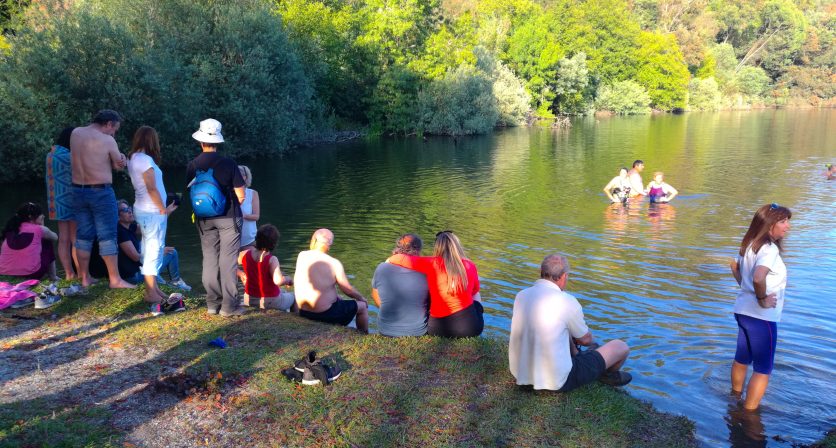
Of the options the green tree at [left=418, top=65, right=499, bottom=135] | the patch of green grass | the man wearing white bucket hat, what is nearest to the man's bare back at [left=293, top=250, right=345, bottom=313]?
the man wearing white bucket hat

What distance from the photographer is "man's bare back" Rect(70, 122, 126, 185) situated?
24.5 ft

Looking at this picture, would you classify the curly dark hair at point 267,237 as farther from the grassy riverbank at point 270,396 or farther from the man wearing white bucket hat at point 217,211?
the grassy riverbank at point 270,396

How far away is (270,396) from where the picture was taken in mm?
5172

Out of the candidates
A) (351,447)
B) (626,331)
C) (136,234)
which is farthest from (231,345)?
(626,331)

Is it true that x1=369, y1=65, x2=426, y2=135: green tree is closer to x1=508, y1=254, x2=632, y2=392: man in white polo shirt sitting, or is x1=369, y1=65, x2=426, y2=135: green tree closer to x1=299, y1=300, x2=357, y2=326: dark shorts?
x1=299, y1=300, x2=357, y2=326: dark shorts

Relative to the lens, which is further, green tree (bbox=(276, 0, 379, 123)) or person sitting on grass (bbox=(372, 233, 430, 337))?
green tree (bbox=(276, 0, 379, 123))

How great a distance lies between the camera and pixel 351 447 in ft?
14.6

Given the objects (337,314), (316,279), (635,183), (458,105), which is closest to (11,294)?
(316,279)

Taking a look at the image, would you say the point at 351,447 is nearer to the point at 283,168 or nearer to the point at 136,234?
the point at 136,234

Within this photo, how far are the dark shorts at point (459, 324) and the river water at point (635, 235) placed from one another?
1.86 m

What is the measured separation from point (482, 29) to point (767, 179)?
40544 mm

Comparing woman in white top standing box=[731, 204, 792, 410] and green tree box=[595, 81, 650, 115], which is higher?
green tree box=[595, 81, 650, 115]

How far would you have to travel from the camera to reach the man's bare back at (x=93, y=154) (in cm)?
746

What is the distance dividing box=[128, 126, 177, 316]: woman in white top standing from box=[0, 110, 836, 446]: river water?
13.3 ft
